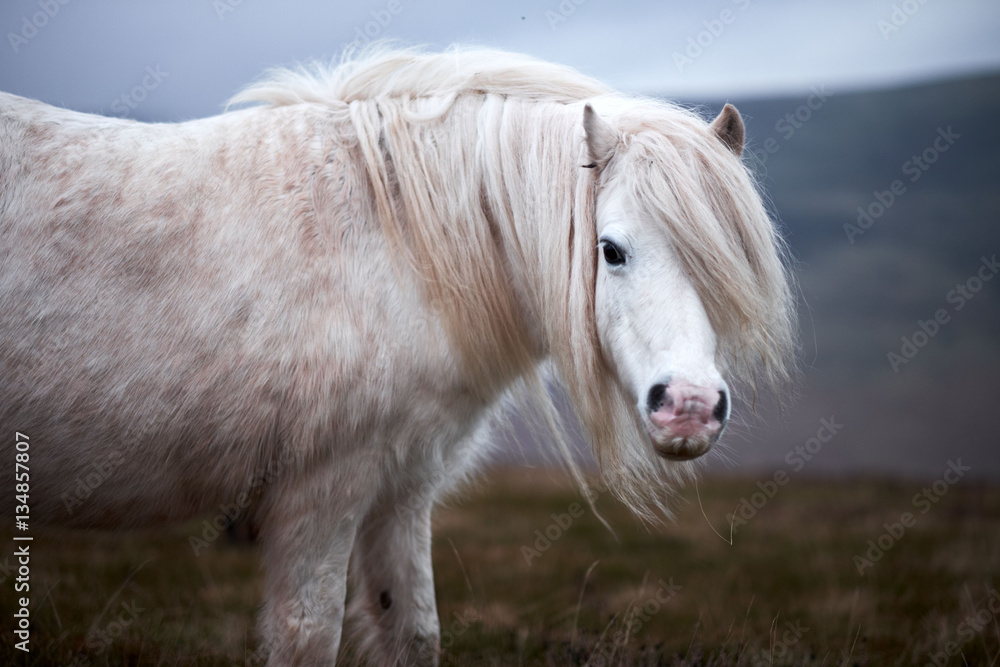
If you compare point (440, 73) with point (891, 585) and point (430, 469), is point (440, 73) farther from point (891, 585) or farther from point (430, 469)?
point (891, 585)

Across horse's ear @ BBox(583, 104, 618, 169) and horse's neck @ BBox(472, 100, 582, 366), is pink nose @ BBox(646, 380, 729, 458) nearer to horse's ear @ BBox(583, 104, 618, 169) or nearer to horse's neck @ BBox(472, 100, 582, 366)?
horse's neck @ BBox(472, 100, 582, 366)

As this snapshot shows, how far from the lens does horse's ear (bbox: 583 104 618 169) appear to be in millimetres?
2275

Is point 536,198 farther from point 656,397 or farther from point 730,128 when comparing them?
point 656,397

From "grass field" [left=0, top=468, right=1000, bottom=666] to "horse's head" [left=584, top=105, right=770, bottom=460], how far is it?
119cm

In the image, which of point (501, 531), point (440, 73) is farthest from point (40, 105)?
point (501, 531)

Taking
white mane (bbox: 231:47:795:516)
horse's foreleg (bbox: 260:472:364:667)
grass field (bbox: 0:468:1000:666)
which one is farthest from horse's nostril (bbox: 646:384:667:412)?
grass field (bbox: 0:468:1000:666)

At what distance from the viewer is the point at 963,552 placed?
21.9 feet

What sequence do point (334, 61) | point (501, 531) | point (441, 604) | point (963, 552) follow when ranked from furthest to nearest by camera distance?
point (501, 531)
point (963, 552)
point (441, 604)
point (334, 61)

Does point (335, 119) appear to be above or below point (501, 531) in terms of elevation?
above

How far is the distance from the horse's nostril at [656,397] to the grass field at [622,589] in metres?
1.22

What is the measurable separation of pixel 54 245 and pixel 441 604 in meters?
3.38

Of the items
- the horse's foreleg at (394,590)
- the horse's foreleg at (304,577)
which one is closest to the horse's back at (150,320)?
the horse's foreleg at (304,577)

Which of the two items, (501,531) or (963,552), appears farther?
(501,531)

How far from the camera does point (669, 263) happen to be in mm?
2148
